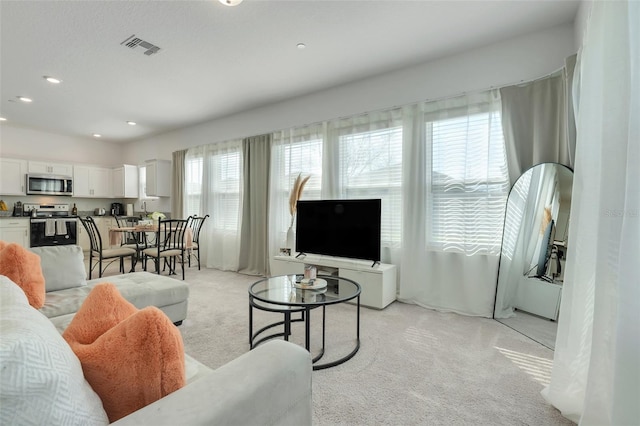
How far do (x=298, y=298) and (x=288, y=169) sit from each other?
268cm

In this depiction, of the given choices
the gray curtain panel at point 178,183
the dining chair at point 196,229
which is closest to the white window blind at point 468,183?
the dining chair at point 196,229

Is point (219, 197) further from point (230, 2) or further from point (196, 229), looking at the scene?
point (230, 2)

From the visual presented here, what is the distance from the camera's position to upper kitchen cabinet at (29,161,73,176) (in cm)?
592

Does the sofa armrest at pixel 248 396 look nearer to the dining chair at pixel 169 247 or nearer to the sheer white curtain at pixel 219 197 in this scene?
the dining chair at pixel 169 247

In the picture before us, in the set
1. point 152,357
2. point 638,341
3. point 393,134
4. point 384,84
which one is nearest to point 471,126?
point 393,134

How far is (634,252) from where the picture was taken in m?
1.15

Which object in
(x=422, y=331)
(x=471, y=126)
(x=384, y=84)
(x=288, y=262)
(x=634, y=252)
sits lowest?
(x=422, y=331)

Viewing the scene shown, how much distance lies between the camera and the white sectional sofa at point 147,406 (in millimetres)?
496

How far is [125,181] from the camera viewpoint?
6.81 meters

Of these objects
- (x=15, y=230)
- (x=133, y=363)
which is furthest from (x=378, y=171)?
(x=15, y=230)

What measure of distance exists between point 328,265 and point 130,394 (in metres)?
2.91

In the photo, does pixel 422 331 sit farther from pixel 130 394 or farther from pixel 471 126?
pixel 130 394

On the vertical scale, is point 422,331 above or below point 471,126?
below

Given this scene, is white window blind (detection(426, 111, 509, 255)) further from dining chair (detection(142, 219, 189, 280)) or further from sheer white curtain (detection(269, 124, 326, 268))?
dining chair (detection(142, 219, 189, 280))
